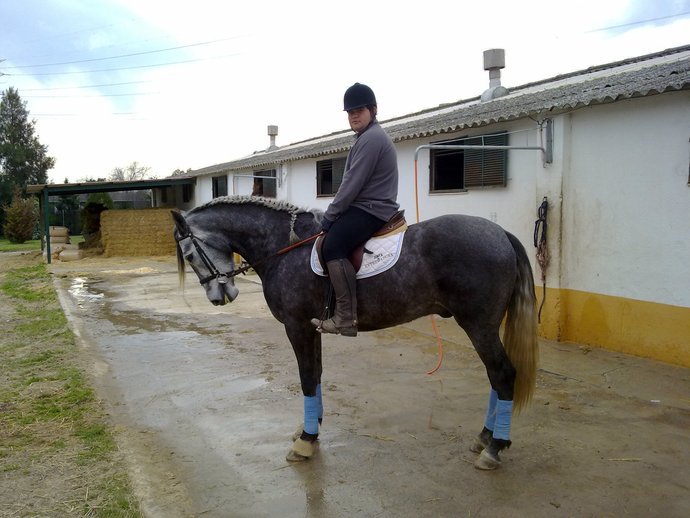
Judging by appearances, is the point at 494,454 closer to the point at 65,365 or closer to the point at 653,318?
the point at 653,318

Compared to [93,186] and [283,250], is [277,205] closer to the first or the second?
[283,250]

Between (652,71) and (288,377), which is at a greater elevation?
(652,71)

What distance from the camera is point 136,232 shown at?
19375 millimetres

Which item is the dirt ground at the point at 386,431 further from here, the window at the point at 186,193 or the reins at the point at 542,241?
the window at the point at 186,193

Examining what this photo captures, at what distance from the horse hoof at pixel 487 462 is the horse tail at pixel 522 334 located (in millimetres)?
369

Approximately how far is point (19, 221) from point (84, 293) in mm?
25866

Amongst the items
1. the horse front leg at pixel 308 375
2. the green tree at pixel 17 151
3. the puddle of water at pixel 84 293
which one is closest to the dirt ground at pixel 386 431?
the horse front leg at pixel 308 375

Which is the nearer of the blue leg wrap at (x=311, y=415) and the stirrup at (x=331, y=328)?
the stirrup at (x=331, y=328)

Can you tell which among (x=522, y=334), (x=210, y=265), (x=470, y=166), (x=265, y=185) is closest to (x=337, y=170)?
(x=470, y=166)

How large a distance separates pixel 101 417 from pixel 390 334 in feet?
13.4

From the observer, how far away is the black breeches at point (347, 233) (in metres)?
3.37

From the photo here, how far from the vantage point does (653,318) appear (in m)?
5.43

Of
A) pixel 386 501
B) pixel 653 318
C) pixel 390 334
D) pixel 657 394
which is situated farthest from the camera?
pixel 390 334

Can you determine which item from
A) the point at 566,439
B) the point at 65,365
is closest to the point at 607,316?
the point at 566,439
